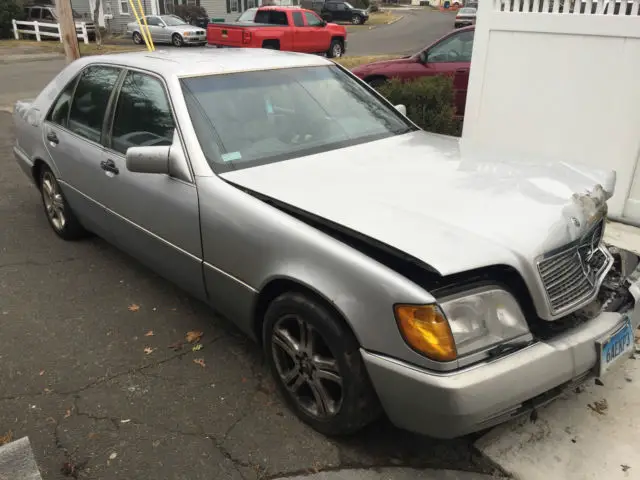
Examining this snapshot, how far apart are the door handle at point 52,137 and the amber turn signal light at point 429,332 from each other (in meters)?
3.48

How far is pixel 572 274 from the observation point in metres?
2.46

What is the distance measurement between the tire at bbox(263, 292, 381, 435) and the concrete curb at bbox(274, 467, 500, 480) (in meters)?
0.18

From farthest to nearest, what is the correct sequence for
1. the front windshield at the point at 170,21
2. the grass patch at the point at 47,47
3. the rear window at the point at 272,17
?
the front windshield at the point at 170,21 → the grass patch at the point at 47,47 → the rear window at the point at 272,17

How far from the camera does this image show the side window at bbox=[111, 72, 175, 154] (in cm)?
333

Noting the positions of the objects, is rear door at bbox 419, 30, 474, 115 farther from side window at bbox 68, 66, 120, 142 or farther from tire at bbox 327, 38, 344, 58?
tire at bbox 327, 38, 344, 58

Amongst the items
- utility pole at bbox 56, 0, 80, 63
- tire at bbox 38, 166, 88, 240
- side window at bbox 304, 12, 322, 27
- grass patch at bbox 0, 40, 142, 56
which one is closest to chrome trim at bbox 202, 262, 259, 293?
tire at bbox 38, 166, 88, 240

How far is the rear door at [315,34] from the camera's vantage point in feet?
67.8

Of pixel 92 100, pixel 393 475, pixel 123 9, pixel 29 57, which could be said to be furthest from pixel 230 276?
pixel 123 9

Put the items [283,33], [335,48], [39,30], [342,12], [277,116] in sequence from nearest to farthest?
[277,116], [283,33], [335,48], [39,30], [342,12]

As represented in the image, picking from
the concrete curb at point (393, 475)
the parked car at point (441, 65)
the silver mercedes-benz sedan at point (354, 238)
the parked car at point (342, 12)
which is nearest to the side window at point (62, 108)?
the silver mercedes-benz sedan at point (354, 238)

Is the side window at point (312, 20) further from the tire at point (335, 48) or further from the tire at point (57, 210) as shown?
the tire at point (57, 210)

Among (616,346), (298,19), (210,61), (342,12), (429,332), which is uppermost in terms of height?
(210,61)

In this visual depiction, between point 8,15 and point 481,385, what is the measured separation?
3253 centimetres

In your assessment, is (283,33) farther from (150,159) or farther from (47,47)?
(150,159)
